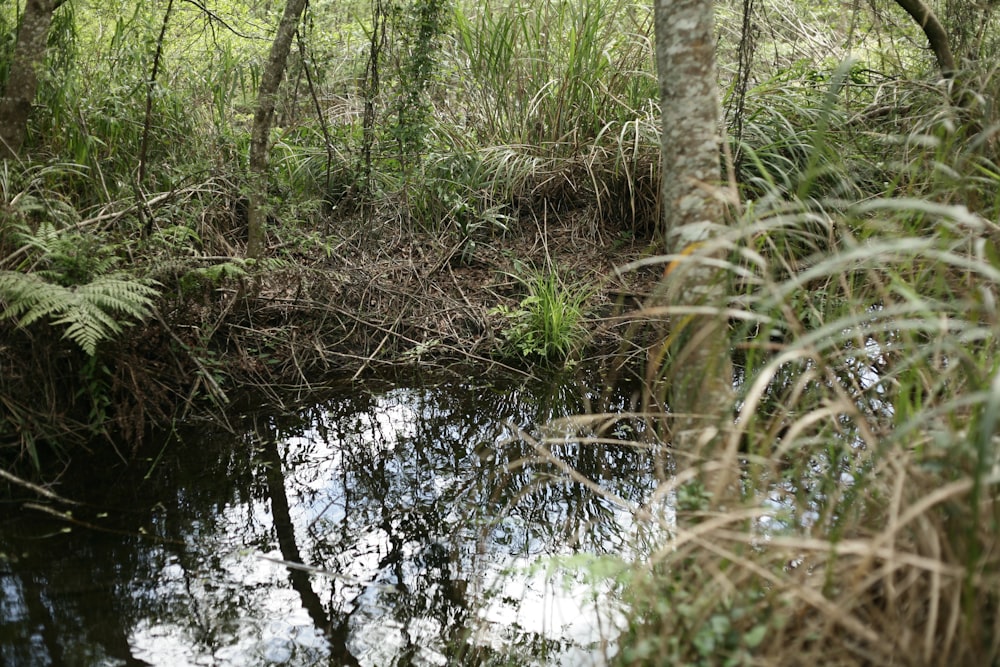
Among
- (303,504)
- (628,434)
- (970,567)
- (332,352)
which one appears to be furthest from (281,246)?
(970,567)

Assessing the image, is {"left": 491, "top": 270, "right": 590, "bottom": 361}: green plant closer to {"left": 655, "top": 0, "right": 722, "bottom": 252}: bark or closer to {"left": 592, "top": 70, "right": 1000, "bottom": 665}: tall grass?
{"left": 655, "top": 0, "right": 722, "bottom": 252}: bark

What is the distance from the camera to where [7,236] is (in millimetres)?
2938

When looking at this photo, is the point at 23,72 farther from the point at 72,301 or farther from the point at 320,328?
the point at 320,328

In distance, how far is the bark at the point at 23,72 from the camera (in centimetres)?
334

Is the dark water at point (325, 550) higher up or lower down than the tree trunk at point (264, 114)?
lower down

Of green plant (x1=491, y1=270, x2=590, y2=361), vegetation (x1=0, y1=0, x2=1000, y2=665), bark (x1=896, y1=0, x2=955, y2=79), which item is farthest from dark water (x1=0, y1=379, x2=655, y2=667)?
bark (x1=896, y1=0, x2=955, y2=79)

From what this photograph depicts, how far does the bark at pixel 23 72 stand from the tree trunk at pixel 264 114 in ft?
3.27

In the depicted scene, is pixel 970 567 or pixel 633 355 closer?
pixel 970 567

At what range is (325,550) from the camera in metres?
2.53

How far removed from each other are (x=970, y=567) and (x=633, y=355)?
115 inches

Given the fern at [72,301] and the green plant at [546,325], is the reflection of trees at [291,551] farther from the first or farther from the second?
the green plant at [546,325]

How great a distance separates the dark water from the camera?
208cm

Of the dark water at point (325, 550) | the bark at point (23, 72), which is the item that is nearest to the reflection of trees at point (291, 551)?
Result: the dark water at point (325, 550)

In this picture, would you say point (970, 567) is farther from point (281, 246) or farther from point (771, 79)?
point (771, 79)
